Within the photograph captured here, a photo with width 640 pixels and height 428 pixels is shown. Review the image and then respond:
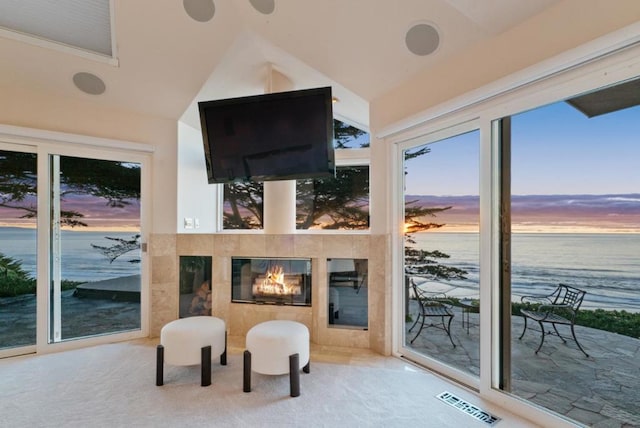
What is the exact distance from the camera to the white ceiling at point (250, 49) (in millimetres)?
2332

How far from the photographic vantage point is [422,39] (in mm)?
2479

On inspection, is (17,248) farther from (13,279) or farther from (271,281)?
(271,281)

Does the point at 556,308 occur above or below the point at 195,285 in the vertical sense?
above

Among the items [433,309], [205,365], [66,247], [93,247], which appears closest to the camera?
[205,365]

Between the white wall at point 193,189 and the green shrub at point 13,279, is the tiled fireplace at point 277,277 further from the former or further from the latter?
the green shrub at point 13,279

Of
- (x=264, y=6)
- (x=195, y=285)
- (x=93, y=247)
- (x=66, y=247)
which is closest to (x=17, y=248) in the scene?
(x=66, y=247)

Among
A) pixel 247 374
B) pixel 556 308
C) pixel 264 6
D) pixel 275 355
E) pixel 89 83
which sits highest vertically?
pixel 264 6

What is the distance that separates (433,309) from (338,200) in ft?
5.60

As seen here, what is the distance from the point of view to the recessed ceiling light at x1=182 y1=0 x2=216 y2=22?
270 centimetres

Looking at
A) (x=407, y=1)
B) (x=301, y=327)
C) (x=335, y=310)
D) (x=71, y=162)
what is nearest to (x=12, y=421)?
(x=301, y=327)

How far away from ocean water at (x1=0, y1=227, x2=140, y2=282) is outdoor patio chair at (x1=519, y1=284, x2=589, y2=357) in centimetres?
398

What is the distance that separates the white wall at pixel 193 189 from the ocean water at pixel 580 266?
323 cm

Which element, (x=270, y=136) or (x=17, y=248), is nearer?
(x=270, y=136)

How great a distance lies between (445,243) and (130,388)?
2.91 metres
